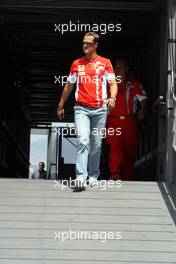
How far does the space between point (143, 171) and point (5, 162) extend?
298 inches

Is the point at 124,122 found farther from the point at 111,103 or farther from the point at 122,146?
the point at 111,103

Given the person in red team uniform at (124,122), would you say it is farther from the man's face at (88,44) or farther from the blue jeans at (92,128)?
the man's face at (88,44)

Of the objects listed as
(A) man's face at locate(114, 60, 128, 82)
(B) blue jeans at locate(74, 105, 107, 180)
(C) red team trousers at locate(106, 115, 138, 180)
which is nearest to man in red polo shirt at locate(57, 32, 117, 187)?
(B) blue jeans at locate(74, 105, 107, 180)

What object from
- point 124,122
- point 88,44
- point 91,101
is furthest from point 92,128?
point 124,122

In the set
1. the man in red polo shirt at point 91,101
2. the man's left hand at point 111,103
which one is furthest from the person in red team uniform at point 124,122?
the man's left hand at point 111,103

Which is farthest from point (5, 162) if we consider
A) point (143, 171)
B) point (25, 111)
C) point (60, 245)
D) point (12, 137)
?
point (60, 245)

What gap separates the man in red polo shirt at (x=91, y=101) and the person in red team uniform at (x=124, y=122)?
89cm

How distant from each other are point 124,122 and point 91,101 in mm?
1354

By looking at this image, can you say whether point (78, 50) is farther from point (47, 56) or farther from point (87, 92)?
point (87, 92)

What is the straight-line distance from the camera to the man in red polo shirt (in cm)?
868

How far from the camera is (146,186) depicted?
8.84 metres

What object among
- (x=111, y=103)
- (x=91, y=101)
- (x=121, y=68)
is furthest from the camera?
(x=121, y=68)

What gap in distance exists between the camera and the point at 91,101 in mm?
8828

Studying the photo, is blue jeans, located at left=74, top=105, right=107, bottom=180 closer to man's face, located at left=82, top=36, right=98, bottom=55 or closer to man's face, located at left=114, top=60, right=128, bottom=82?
man's face, located at left=82, top=36, right=98, bottom=55
